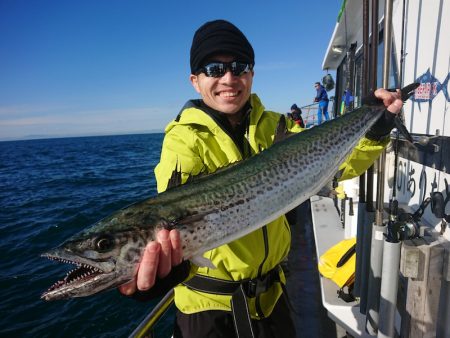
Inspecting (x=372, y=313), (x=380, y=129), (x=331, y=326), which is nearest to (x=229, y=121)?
(x=380, y=129)

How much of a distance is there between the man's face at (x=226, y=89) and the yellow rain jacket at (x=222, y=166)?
A: 0.17 metres

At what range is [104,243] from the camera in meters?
1.88

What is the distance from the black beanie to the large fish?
837 mm

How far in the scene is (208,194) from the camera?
7.03 feet

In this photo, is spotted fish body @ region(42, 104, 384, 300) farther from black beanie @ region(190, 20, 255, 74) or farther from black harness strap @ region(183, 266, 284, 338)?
black beanie @ region(190, 20, 255, 74)

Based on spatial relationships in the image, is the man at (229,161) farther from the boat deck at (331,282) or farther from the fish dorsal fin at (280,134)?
the boat deck at (331,282)

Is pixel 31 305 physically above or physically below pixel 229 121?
below

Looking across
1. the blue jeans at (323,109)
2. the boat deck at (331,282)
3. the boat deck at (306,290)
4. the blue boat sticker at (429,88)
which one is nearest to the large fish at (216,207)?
the blue boat sticker at (429,88)

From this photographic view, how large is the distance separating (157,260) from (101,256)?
0.33 m

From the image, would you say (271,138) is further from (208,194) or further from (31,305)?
(31,305)

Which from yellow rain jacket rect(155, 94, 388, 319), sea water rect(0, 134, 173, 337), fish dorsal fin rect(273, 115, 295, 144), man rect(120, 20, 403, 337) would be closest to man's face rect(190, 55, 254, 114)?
man rect(120, 20, 403, 337)

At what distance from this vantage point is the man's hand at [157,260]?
186cm

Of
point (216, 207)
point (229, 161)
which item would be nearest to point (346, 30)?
point (229, 161)

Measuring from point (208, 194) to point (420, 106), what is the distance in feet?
8.19
